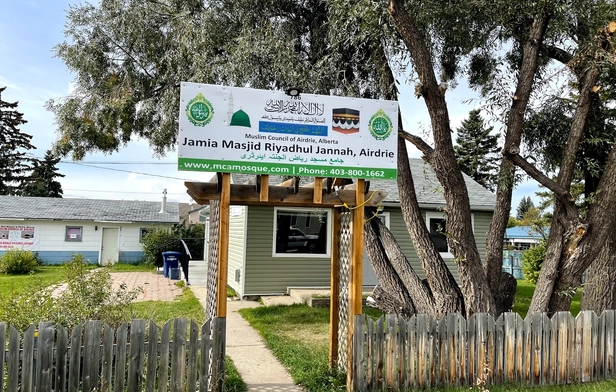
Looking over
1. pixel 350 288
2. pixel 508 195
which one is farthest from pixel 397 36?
pixel 350 288

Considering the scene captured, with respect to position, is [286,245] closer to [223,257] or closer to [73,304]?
[73,304]

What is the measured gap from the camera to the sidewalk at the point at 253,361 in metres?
4.92

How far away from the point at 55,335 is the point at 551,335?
540 cm

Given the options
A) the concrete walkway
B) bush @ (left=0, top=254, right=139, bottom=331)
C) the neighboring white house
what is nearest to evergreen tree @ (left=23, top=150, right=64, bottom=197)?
the neighboring white house

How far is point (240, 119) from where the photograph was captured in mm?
4301

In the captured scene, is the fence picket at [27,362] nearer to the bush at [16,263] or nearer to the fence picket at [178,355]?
the fence picket at [178,355]

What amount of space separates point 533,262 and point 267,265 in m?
10.8

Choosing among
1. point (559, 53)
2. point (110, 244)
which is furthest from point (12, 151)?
point (559, 53)

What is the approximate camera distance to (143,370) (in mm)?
4211

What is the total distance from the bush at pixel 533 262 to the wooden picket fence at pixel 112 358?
590 inches

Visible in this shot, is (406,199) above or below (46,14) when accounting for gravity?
below

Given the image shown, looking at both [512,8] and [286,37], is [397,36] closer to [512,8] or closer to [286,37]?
[512,8]

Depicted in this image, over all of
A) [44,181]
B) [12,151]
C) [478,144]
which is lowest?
[44,181]

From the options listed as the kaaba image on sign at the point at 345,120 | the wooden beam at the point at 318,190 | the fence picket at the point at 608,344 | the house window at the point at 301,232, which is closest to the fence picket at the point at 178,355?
the wooden beam at the point at 318,190
